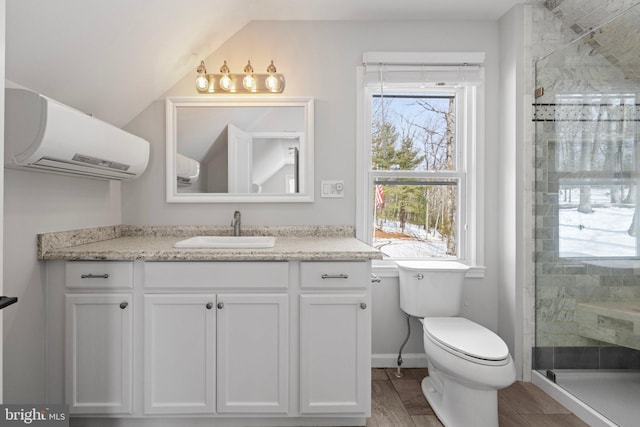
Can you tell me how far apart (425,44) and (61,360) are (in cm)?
270

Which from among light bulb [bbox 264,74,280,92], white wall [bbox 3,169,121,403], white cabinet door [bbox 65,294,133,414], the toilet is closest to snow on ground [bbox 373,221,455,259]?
the toilet

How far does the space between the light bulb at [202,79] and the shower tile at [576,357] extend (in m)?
2.60

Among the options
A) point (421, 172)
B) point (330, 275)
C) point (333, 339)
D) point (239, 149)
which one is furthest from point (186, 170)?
point (421, 172)

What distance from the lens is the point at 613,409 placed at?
1.83m

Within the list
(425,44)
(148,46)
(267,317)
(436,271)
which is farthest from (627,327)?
(148,46)

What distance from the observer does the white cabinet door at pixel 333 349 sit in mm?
1832

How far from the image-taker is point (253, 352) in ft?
5.98

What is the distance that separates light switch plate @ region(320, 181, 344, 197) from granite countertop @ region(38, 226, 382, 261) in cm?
22

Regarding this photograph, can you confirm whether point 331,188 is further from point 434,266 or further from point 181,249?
point 181,249

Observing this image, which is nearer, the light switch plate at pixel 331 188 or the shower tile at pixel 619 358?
the shower tile at pixel 619 358

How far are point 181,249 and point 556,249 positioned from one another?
2057 mm

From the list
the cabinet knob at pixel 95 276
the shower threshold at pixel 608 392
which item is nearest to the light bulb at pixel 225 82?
the cabinet knob at pixel 95 276

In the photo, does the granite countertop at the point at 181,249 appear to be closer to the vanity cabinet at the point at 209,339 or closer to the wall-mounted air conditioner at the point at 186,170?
the vanity cabinet at the point at 209,339

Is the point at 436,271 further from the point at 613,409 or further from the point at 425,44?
the point at 425,44
